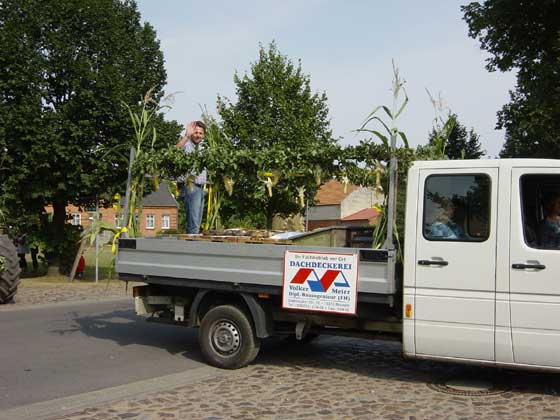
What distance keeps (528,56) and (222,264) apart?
1628 cm

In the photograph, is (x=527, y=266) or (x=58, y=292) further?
(x=58, y=292)

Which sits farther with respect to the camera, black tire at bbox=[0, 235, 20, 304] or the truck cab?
black tire at bbox=[0, 235, 20, 304]

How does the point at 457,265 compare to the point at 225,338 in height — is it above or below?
above

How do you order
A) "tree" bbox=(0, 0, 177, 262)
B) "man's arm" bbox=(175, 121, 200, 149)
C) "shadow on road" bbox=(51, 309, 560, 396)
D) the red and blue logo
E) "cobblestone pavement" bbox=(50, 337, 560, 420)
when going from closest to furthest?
1. "cobblestone pavement" bbox=(50, 337, 560, 420)
2. the red and blue logo
3. "shadow on road" bbox=(51, 309, 560, 396)
4. "man's arm" bbox=(175, 121, 200, 149)
5. "tree" bbox=(0, 0, 177, 262)

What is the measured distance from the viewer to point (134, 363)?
25.5ft

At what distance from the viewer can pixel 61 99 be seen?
62.5 ft

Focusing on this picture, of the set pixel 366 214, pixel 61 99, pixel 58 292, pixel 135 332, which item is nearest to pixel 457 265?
pixel 135 332

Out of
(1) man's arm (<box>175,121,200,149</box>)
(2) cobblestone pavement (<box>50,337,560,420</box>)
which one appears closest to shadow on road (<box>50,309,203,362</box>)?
(2) cobblestone pavement (<box>50,337,560,420</box>)

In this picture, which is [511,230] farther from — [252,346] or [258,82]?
[258,82]

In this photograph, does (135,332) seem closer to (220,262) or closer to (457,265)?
(220,262)

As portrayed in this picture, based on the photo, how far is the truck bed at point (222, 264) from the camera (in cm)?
623

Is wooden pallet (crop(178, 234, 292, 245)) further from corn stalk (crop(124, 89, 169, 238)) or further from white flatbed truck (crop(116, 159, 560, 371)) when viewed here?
corn stalk (crop(124, 89, 169, 238))

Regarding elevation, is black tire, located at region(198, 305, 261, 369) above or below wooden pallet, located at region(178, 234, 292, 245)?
below

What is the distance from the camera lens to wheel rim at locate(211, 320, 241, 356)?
7273 millimetres
